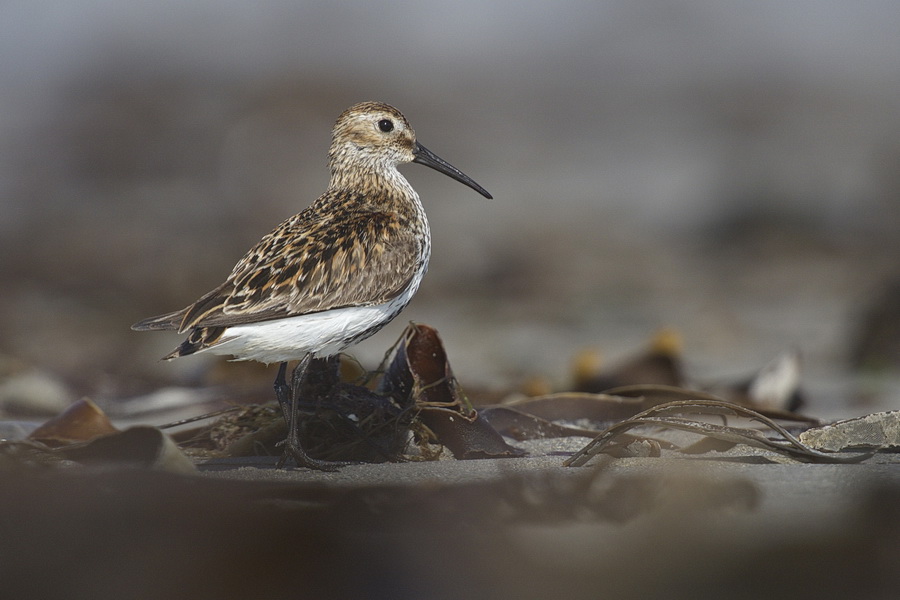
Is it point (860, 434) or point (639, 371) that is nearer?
point (860, 434)

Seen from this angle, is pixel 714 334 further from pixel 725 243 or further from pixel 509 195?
pixel 509 195

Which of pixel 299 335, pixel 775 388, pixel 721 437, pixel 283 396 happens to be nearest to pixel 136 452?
pixel 299 335

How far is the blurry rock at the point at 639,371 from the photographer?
5012 mm

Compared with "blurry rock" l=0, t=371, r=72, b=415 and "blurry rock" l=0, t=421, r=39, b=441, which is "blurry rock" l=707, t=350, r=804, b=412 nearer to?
"blurry rock" l=0, t=421, r=39, b=441

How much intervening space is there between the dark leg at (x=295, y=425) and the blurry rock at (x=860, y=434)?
1452 mm

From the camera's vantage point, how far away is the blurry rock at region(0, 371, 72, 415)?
16.3ft

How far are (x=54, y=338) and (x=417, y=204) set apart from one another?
4.34m

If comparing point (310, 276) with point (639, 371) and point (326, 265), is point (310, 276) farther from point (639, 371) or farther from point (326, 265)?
point (639, 371)

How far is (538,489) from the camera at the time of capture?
212cm

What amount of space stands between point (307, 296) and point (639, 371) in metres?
2.22

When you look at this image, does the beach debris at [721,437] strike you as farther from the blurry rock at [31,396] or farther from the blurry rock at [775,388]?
the blurry rock at [31,396]

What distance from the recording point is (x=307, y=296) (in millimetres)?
3412

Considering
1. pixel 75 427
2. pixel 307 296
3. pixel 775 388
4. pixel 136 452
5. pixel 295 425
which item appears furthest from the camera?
pixel 775 388

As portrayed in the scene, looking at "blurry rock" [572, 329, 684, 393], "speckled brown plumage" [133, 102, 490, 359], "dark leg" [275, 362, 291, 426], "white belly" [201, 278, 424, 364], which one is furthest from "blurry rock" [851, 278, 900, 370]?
"dark leg" [275, 362, 291, 426]
